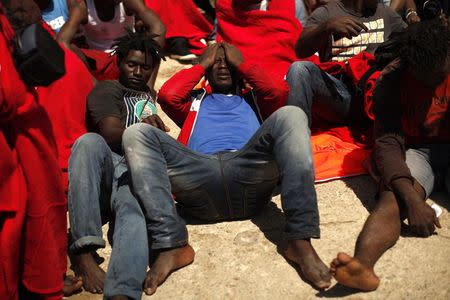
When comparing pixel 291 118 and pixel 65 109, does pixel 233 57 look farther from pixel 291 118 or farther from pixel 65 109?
pixel 65 109

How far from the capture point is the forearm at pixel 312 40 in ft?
13.9

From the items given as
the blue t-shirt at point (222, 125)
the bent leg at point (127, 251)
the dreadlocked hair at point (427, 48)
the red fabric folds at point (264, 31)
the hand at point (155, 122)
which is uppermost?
the dreadlocked hair at point (427, 48)

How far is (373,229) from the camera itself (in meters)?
3.24

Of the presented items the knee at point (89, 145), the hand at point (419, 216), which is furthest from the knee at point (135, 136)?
the hand at point (419, 216)

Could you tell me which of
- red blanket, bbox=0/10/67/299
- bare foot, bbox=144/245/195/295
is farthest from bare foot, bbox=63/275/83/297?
bare foot, bbox=144/245/195/295

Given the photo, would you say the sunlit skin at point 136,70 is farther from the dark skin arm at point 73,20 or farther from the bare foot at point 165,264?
the bare foot at point 165,264

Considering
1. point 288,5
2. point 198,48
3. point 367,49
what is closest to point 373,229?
point 367,49

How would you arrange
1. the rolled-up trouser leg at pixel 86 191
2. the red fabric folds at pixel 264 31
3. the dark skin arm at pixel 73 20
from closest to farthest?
the rolled-up trouser leg at pixel 86 191 < the dark skin arm at pixel 73 20 < the red fabric folds at pixel 264 31

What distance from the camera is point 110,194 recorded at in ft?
11.8

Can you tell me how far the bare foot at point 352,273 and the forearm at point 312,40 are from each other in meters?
1.79

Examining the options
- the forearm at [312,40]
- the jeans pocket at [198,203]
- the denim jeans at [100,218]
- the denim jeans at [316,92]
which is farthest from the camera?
the forearm at [312,40]

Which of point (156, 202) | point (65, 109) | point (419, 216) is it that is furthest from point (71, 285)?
point (419, 216)

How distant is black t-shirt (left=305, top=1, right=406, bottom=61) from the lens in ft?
14.7

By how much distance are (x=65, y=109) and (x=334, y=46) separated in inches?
75.5
